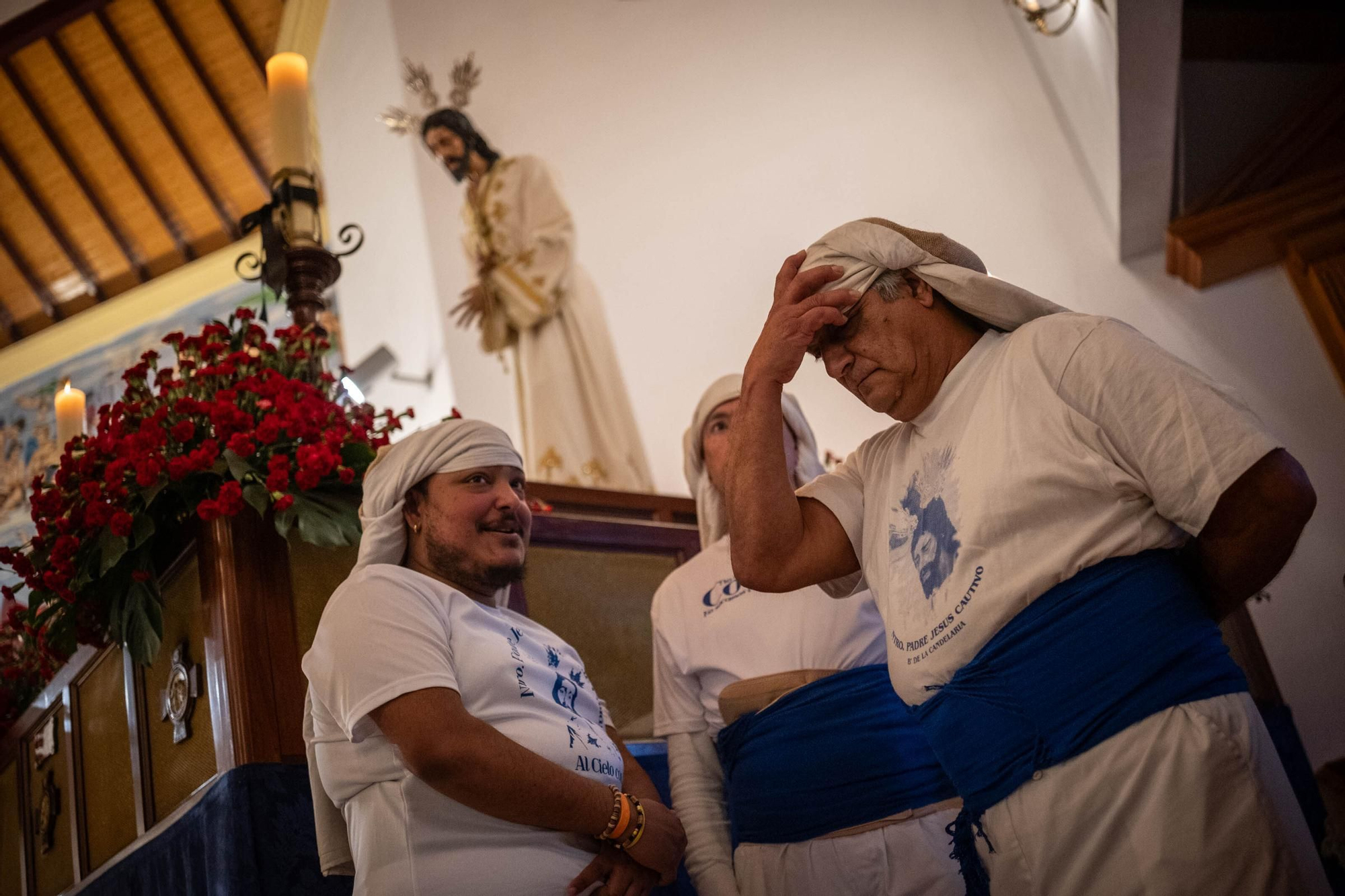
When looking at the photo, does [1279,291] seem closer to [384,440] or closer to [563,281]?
[563,281]

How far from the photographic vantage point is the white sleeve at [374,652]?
1633 millimetres

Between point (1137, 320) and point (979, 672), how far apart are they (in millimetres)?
3914

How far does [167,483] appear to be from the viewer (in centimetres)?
227

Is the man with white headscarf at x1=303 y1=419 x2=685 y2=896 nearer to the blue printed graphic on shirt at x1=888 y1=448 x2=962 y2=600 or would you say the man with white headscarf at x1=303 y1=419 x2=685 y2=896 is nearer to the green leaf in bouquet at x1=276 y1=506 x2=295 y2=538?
the green leaf in bouquet at x1=276 y1=506 x2=295 y2=538

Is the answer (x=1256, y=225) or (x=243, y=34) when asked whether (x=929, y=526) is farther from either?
(x=243, y=34)

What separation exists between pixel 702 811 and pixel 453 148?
198 inches

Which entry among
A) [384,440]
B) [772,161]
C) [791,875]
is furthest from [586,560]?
[772,161]

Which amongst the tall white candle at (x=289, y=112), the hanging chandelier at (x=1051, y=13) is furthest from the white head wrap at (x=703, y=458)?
the hanging chandelier at (x=1051, y=13)

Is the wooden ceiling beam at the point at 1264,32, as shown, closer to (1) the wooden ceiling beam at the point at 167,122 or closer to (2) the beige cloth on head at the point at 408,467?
(2) the beige cloth on head at the point at 408,467

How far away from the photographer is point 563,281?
5.80 metres

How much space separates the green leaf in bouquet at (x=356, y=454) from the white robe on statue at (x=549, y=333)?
9.08 ft

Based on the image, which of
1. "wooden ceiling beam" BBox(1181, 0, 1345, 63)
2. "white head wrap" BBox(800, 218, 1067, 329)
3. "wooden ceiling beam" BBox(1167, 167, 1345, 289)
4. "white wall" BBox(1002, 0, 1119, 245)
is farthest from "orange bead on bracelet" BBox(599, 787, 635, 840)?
"wooden ceiling beam" BBox(1167, 167, 1345, 289)

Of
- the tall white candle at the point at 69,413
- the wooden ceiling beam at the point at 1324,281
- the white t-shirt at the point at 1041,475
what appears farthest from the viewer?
the wooden ceiling beam at the point at 1324,281

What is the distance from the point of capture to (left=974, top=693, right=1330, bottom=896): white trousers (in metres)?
1.25
